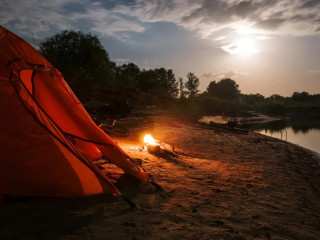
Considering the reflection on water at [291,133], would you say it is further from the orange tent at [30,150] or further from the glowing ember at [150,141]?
the orange tent at [30,150]

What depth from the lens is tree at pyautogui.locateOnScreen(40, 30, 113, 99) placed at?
21.8 metres

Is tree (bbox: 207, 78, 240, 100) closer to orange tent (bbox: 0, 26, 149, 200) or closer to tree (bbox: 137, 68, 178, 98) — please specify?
tree (bbox: 137, 68, 178, 98)

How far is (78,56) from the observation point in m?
22.7

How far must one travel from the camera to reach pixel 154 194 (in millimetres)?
3781

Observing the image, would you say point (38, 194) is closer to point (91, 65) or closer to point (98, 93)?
point (98, 93)

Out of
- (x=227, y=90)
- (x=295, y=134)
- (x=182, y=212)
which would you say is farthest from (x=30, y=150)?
(x=227, y=90)

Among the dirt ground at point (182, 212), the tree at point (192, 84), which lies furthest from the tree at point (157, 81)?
the dirt ground at point (182, 212)

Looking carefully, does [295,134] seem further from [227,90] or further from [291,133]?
[227,90]

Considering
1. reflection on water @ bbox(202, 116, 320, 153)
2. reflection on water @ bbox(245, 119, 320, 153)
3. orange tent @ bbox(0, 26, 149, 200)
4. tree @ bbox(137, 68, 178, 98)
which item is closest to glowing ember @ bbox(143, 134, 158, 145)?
orange tent @ bbox(0, 26, 149, 200)

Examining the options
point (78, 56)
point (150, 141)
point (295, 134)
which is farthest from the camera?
point (295, 134)

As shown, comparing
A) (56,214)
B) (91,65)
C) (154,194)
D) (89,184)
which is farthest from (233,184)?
(91,65)

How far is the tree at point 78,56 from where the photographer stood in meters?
21.8

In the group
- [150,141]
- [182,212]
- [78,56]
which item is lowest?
[182,212]

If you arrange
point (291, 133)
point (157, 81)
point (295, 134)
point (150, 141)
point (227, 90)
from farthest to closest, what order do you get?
1. point (227, 90)
2. point (157, 81)
3. point (291, 133)
4. point (295, 134)
5. point (150, 141)
